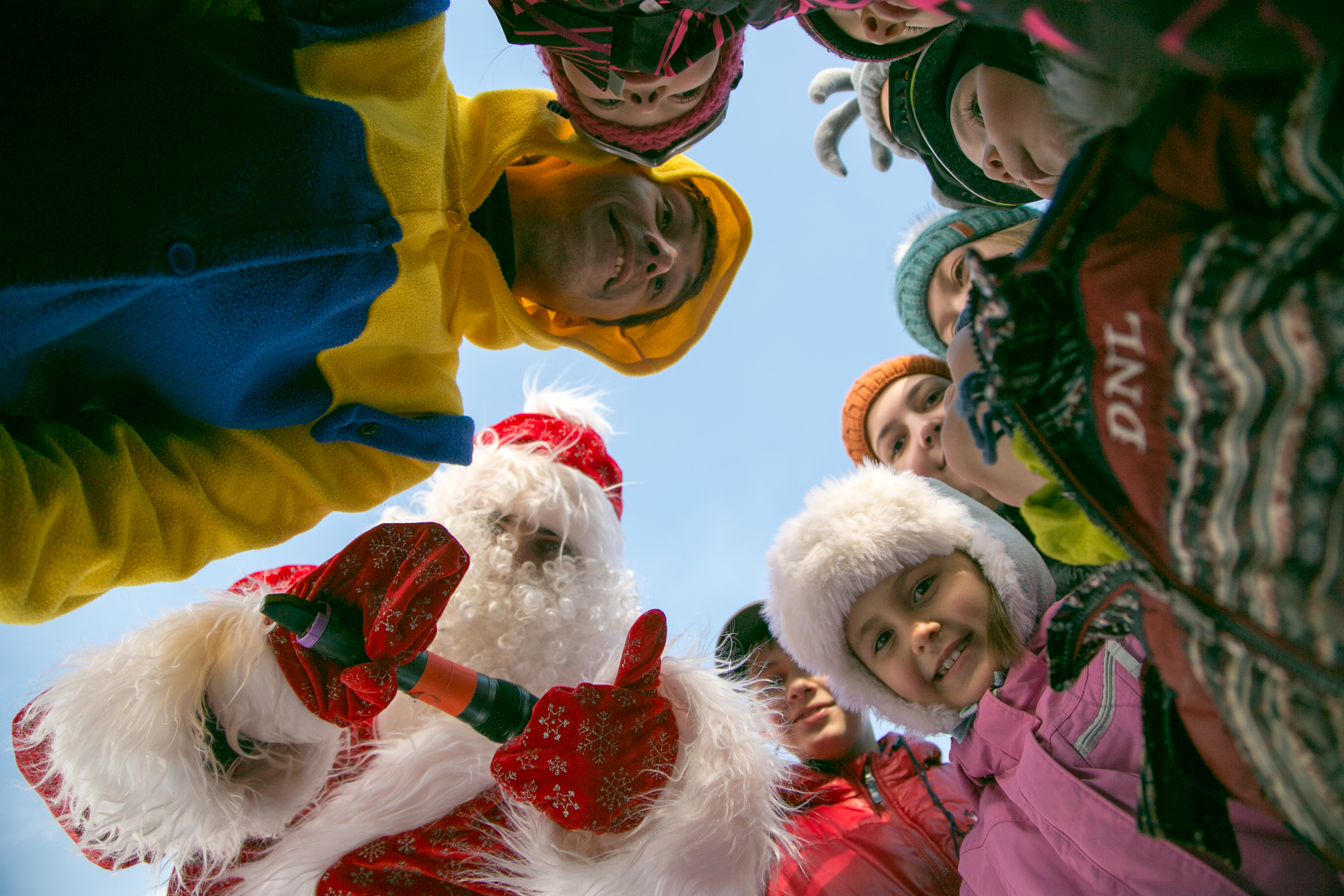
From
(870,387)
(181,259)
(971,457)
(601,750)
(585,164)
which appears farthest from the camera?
(870,387)

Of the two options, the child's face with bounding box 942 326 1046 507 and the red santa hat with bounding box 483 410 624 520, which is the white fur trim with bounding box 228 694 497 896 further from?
the child's face with bounding box 942 326 1046 507

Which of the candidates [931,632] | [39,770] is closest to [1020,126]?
[931,632]

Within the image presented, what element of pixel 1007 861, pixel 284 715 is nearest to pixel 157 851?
pixel 284 715

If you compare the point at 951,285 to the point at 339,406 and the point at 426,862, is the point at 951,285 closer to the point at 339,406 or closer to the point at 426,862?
the point at 339,406

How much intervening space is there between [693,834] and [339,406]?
100 centimetres

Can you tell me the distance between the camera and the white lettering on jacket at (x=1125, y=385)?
509 mm

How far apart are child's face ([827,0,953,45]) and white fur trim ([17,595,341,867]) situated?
164 cm

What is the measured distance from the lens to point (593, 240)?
53.6 inches

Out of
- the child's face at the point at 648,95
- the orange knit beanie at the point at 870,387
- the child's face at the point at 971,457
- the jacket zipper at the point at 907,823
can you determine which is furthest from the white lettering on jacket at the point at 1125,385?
the orange knit beanie at the point at 870,387

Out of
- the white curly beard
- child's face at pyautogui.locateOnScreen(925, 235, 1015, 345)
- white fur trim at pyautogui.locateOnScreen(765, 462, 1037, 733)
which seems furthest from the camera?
child's face at pyautogui.locateOnScreen(925, 235, 1015, 345)

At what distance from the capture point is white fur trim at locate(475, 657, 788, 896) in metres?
1.23

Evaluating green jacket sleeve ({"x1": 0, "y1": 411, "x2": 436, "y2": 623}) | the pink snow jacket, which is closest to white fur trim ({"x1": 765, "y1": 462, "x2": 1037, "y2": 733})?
the pink snow jacket

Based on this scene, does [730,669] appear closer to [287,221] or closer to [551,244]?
[551,244]

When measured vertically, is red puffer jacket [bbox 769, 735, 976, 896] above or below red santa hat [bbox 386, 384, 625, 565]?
below
